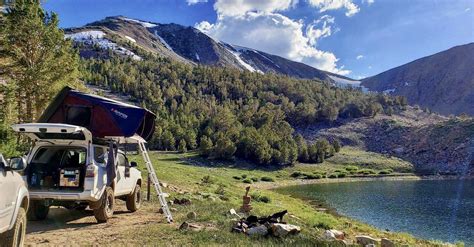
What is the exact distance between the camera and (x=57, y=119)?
15.7 meters

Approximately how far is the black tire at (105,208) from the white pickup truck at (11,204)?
5077 millimetres

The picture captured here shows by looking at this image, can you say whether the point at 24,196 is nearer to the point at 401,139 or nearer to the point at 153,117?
the point at 153,117

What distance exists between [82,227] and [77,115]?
4277 mm

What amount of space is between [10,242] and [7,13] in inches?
1310

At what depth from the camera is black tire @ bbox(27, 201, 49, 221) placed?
1422 centimetres

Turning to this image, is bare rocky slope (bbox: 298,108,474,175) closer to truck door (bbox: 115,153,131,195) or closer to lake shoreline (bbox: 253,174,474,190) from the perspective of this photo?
lake shoreline (bbox: 253,174,474,190)

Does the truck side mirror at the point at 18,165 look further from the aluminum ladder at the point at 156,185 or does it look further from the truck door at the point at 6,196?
the aluminum ladder at the point at 156,185

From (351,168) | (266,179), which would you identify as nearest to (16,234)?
(266,179)

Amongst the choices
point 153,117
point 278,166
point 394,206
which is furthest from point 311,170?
point 153,117

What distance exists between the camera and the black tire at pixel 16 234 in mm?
8258

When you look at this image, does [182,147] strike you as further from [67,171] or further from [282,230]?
[282,230]

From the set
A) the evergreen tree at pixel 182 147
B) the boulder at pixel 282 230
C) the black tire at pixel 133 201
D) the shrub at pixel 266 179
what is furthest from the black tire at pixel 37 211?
the evergreen tree at pixel 182 147

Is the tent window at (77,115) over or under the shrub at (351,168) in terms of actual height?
over

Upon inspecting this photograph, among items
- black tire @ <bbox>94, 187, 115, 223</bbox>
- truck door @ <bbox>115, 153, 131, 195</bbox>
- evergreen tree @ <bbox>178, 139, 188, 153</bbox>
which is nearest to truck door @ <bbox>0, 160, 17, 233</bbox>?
black tire @ <bbox>94, 187, 115, 223</bbox>
